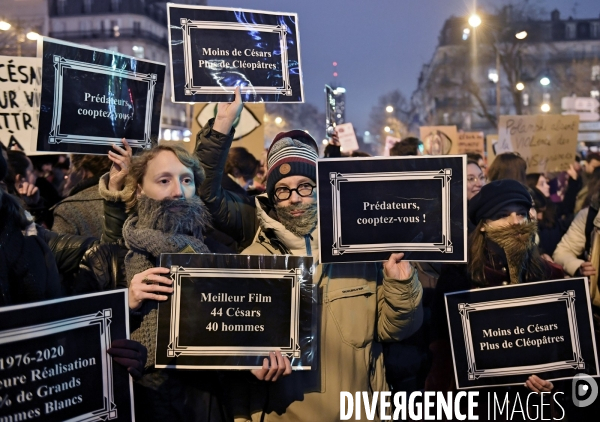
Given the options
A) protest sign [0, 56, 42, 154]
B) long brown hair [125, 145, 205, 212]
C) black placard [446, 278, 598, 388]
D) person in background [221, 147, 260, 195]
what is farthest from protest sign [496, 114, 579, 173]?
long brown hair [125, 145, 205, 212]

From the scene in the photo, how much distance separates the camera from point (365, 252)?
304cm

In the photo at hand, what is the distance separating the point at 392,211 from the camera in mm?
3059

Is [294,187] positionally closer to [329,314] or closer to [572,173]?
[329,314]

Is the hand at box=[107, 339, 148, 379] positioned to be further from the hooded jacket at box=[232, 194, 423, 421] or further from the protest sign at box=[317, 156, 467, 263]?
the protest sign at box=[317, 156, 467, 263]

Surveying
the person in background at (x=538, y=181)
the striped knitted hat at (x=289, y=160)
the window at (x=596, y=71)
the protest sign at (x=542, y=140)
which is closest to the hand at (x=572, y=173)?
the protest sign at (x=542, y=140)

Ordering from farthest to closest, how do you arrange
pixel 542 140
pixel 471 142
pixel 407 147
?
pixel 471 142 < pixel 542 140 < pixel 407 147

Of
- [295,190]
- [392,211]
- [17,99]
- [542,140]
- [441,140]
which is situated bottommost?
[392,211]

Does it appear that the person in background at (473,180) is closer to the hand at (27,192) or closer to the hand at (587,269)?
the hand at (587,269)

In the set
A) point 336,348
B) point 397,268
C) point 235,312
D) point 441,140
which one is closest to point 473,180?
point 397,268

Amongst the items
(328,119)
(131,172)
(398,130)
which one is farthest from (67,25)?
(398,130)

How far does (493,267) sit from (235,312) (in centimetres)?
162

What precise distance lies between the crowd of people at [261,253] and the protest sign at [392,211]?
13cm

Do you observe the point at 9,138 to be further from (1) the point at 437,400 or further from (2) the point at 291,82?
(1) the point at 437,400

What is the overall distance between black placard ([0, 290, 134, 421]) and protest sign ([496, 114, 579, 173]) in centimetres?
875
